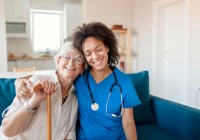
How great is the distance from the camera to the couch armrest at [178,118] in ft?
5.18

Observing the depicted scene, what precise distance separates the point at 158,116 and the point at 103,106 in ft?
2.73

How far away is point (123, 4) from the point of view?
16.0 ft

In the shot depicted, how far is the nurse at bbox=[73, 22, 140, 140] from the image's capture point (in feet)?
4.12

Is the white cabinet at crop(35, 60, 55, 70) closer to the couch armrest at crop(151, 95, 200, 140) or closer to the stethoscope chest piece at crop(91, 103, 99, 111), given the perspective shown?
the couch armrest at crop(151, 95, 200, 140)

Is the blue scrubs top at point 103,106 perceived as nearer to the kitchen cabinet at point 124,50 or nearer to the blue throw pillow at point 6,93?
the blue throw pillow at point 6,93

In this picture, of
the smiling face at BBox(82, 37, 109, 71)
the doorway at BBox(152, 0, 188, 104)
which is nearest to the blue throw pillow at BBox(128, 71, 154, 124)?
the smiling face at BBox(82, 37, 109, 71)

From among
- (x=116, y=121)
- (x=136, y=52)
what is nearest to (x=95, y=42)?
(x=116, y=121)

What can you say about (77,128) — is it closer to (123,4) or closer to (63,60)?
(63,60)

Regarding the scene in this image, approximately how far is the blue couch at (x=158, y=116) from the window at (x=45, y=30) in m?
5.10

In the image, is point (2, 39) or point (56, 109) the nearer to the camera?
point (56, 109)

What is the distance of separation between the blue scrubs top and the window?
17.9ft

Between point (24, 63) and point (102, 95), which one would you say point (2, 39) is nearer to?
point (24, 63)

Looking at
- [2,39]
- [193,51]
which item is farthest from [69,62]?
[2,39]

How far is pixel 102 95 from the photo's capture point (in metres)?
1.28
